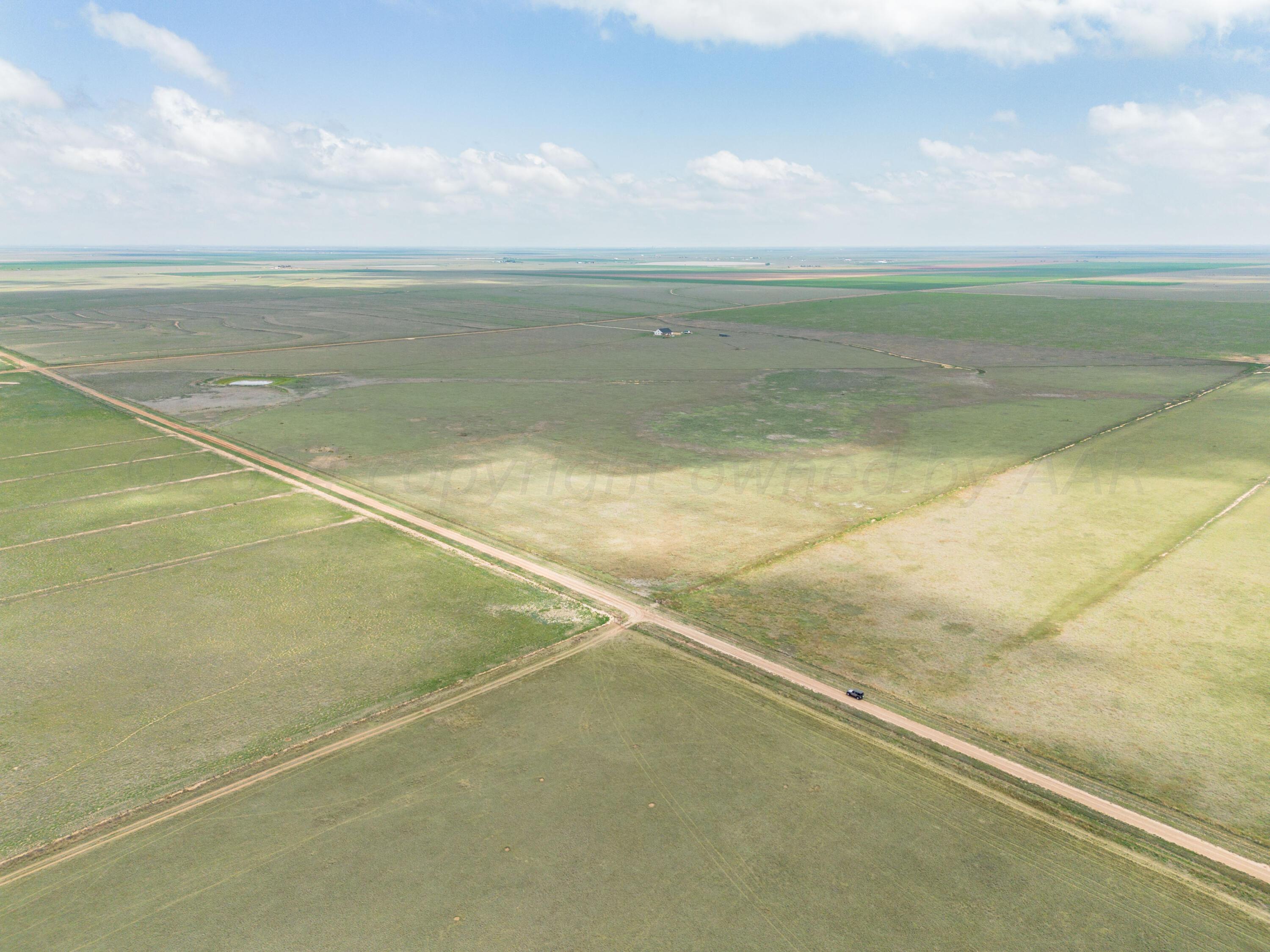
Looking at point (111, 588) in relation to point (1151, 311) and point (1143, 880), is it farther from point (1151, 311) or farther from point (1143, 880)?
point (1151, 311)

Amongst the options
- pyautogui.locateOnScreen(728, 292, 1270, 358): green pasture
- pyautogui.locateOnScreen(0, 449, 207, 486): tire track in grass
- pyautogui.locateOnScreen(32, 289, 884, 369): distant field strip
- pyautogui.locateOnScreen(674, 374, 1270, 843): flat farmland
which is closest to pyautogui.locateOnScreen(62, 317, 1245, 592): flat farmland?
pyautogui.locateOnScreen(32, 289, 884, 369): distant field strip

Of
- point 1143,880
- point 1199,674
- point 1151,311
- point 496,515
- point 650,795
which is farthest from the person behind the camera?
point 1151,311

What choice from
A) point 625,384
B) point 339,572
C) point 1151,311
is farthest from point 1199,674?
point 1151,311

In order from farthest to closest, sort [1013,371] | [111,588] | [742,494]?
1. [1013,371]
2. [742,494]
3. [111,588]

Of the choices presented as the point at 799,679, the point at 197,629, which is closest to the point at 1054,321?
the point at 799,679

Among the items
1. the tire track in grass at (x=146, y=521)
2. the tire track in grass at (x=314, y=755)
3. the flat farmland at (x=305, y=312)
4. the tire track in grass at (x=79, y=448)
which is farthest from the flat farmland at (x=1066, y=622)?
the flat farmland at (x=305, y=312)

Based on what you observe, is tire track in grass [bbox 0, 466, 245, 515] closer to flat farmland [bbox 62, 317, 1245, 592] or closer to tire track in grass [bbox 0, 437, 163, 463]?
flat farmland [bbox 62, 317, 1245, 592]
